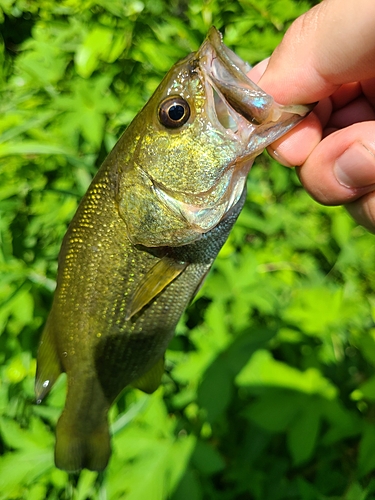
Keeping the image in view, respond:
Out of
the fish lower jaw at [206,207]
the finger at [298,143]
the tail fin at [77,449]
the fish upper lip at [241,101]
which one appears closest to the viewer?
the fish upper lip at [241,101]

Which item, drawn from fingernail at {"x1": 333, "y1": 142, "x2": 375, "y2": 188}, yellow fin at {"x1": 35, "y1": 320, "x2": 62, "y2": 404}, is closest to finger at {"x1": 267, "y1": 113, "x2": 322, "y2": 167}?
fingernail at {"x1": 333, "y1": 142, "x2": 375, "y2": 188}

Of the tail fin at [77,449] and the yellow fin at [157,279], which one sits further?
the tail fin at [77,449]

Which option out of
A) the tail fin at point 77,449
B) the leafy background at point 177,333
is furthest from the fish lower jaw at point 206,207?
the tail fin at point 77,449

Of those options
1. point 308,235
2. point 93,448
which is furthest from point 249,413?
point 308,235

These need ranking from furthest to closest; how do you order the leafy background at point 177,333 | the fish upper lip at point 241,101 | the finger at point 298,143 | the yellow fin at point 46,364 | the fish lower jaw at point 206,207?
1. the leafy background at point 177,333
2. the yellow fin at point 46,364
3. the finger at point 298,143
4. the fish lower jaw at point 206,207
5. the fish upper lip at point 241,101

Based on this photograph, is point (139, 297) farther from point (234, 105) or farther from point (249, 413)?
point (249, 413)

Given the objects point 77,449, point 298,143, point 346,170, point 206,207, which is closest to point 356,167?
point 346,170

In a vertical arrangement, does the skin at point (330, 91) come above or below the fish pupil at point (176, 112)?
above

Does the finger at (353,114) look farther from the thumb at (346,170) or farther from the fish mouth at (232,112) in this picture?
the fish mouth at (232,112)
